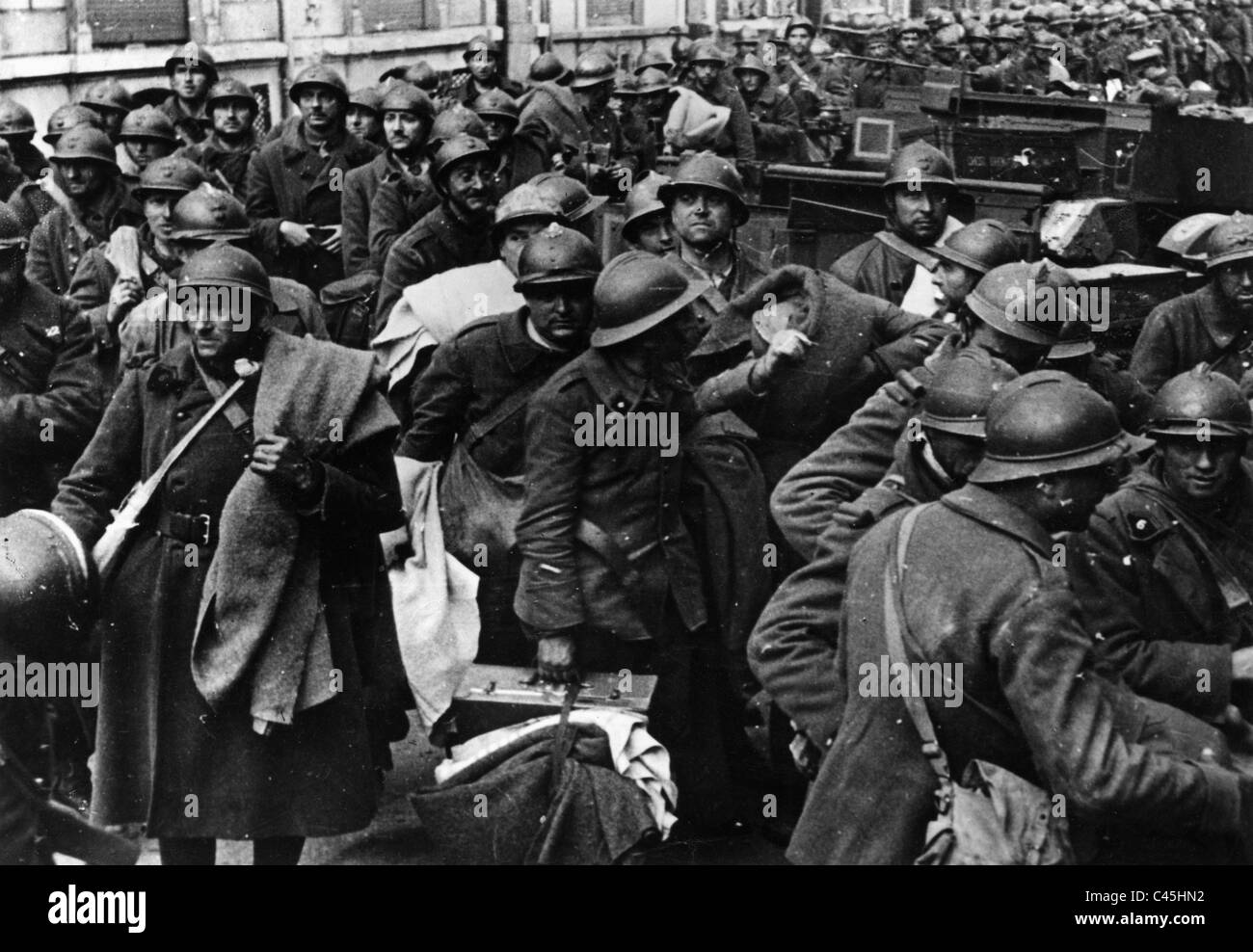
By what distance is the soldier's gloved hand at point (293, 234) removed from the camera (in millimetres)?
10508

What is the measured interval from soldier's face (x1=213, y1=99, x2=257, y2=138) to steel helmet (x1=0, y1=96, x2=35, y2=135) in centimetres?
117

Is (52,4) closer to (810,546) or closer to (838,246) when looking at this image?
(838,246)

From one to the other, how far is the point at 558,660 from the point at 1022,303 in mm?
2052

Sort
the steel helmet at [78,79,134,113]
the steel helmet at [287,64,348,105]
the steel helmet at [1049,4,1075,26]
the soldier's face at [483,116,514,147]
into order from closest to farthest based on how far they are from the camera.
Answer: the soldier's face at [483,116,514,147]
the steel helmet at [287,64,348,105]
the steel helmet at [78,79,134,113]
the steel helmet at [1049,4,1075,26]

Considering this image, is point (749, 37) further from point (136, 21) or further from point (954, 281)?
point (954, 281)

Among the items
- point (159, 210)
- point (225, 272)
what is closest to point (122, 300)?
point (159, 210)

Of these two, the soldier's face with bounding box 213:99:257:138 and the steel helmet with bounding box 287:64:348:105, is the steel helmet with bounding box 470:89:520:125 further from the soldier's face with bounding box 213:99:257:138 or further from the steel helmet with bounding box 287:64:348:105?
the soldier's face with bounding box 213:99:257:138

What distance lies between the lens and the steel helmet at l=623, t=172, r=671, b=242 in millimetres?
8531

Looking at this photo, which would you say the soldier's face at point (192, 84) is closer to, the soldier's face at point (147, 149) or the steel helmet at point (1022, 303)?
the soldier's face at point (147, 149)

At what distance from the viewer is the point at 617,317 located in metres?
6.38

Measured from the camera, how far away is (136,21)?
17078 mm

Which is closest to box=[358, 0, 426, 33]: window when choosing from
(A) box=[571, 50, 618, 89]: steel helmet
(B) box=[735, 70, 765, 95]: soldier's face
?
(B) box=[735, 70, 765, 95]: soldier's face

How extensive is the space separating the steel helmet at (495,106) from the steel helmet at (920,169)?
4.02 metres

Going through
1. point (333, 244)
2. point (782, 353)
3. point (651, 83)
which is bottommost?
point (782, 353)
